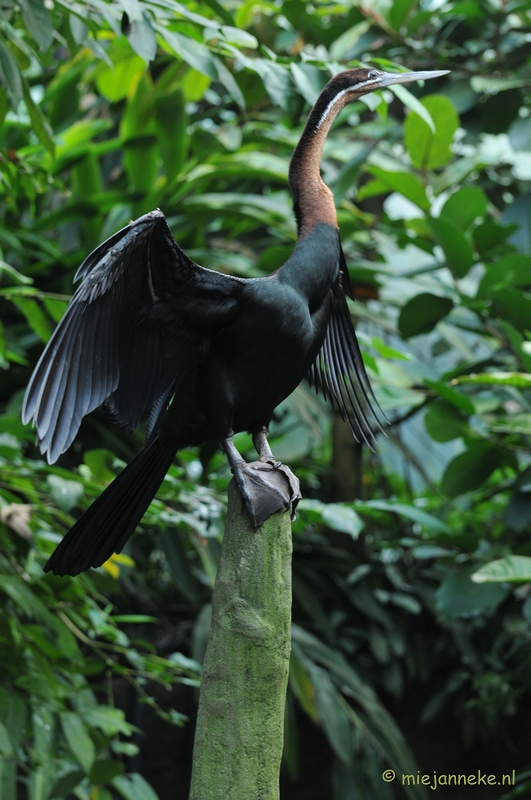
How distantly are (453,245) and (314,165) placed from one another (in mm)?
1461

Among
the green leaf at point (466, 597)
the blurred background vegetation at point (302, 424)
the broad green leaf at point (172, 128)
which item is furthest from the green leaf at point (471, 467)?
the broad green leaf at point (172, 128)

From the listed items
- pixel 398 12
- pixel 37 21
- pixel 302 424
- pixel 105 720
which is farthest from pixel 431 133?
pixel 105 720

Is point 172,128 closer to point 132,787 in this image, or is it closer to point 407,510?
point 407,510

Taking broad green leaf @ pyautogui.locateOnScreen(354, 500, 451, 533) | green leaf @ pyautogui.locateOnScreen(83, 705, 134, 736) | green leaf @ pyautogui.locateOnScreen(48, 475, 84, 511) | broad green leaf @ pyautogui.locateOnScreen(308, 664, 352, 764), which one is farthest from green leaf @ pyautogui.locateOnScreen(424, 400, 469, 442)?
green leaf @ pyautogui.locateOnScreen(83, 705, 134, 736)

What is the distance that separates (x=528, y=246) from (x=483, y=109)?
73 centimetres

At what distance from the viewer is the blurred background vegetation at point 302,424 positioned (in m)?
2.11

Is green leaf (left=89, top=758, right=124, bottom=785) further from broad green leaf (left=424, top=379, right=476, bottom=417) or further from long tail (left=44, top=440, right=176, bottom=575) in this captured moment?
broad green leaf (left=424, top=379, right=476, bottom=417)

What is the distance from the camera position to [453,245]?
2.99 meters

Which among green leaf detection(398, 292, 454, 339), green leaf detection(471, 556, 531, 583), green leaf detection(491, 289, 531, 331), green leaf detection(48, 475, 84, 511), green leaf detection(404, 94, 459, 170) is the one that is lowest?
green leaf detection(471, 556, 531, 583)

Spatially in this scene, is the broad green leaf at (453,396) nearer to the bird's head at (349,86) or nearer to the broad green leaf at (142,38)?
the bird's head at (349,86)

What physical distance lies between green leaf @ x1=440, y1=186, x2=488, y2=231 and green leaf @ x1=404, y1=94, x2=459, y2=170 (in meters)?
0.24

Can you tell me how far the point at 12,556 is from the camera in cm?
217

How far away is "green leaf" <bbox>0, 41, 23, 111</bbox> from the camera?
1595mm

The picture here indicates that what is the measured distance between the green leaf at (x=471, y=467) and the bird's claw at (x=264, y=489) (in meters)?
1.48
